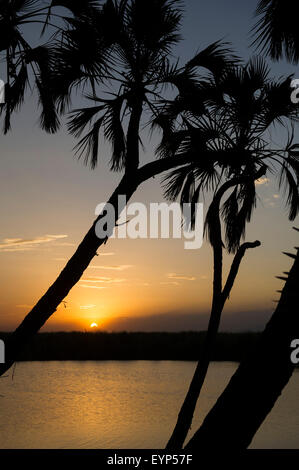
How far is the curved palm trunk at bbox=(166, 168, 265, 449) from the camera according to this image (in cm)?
477

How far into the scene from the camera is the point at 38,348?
32.1m

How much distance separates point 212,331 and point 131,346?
26326 mm

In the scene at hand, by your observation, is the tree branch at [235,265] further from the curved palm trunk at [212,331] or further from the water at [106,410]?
the water at [106,410]

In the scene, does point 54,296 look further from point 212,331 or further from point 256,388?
point 256,388

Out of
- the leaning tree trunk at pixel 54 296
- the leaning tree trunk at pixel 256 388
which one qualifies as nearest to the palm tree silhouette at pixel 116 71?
the leaning tree trunk at pixel 54 296

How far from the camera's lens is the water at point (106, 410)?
14508mm

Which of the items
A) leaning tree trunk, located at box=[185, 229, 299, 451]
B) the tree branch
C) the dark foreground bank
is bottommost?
the dark foreground bank

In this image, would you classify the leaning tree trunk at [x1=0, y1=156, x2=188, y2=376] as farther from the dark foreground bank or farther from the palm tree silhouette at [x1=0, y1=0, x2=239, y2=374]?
the dark foreground bank

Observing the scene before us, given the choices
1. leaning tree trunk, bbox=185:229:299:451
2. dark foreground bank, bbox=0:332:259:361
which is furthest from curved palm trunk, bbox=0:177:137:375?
dark foreground bank, bbox=0:332:259:361

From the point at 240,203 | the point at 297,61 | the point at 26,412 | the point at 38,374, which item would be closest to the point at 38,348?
the point at 38,374

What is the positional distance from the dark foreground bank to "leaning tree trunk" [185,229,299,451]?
28.0 m
